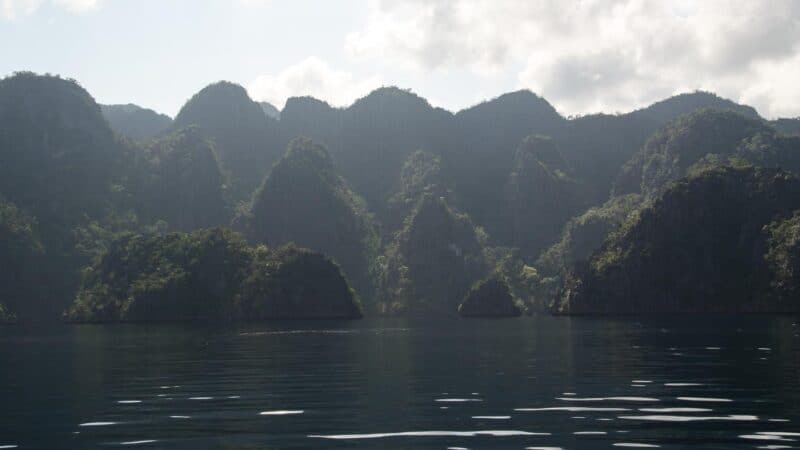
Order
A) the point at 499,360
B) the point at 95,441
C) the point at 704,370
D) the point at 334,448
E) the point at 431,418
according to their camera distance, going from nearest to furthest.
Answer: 1. the point at 334,448
2. the point at 95,441
3. the point at 431,418
4. the point at 704,370
5. the point at 499,360

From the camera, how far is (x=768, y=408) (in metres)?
32.3

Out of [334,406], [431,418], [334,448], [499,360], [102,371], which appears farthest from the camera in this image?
[499,360]

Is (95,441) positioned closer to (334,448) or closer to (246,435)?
(246,435)

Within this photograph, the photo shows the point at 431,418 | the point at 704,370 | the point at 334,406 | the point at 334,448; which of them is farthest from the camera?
the point at 704,370

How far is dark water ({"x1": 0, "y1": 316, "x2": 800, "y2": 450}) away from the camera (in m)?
27.2

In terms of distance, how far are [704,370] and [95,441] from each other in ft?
113

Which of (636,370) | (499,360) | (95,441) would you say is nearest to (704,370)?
(636,370)

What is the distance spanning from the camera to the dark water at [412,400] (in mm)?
27234

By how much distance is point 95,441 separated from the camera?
27.6 m

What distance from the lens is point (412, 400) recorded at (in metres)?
37.1

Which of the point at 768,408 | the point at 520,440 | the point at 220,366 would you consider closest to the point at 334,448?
the point at 520,440

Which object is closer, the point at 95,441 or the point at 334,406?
the point at 95,441

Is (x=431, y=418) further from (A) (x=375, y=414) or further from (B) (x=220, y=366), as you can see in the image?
(B) (x=220, y=366)

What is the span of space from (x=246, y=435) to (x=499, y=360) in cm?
3442
